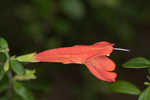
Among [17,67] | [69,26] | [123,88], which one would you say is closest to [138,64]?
[123,88]

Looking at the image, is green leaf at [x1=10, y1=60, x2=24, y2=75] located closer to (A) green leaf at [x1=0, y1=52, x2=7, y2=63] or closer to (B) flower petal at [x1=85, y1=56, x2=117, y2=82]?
(A) green leaf at [x1=0, y1=52, x2=7, y2=63]

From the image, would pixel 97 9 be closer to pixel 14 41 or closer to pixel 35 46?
pixel 35 46

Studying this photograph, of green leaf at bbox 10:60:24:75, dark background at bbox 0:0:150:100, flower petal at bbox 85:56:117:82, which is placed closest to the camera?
flower petal at bbox 85:56:117:82

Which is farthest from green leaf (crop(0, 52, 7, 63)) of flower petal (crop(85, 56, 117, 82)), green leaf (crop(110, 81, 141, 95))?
green leaf (crop(110, 81, 141, 95))

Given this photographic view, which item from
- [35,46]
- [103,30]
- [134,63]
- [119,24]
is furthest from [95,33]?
[134,63]

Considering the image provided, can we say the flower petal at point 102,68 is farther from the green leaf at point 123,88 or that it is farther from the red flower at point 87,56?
the green leaf at point 123,88

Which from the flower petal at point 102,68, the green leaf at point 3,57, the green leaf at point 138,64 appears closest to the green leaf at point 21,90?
the green leaf at point 3,57
